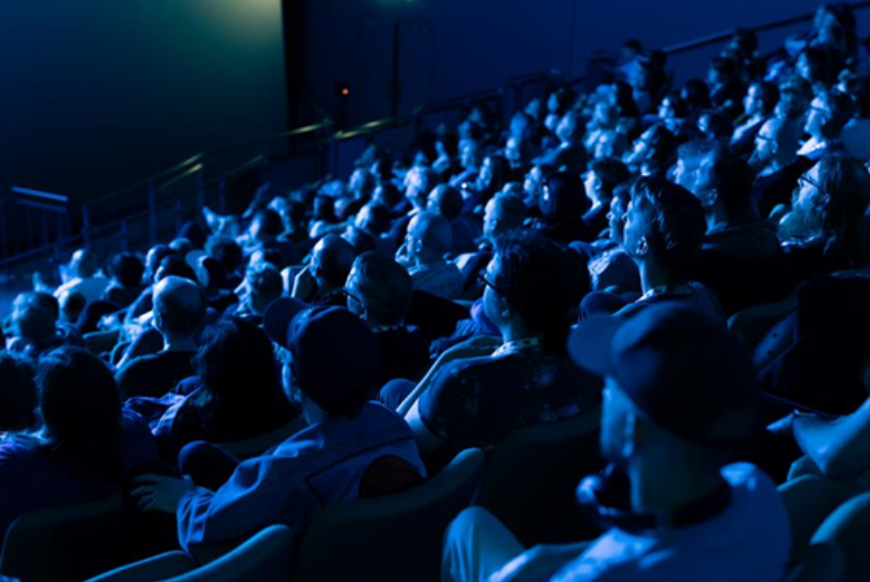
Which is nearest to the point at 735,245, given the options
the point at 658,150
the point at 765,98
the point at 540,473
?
the point at 540,473

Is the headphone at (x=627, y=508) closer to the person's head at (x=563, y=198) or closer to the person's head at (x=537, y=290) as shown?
the person's head at (x=537, y=290)

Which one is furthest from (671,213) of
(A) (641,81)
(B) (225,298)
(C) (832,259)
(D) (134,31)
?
(D) (134,31)

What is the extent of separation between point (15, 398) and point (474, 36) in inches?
433

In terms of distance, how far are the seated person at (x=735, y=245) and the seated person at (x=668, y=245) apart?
36cm

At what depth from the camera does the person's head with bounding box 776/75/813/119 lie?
5.53 meters

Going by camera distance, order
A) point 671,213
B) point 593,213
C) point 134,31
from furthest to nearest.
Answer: point 134,31
point 593,213
point 671,213

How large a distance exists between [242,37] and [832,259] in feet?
37.6

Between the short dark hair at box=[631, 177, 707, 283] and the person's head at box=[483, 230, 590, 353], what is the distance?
0.40 metres

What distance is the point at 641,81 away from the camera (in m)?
8.75

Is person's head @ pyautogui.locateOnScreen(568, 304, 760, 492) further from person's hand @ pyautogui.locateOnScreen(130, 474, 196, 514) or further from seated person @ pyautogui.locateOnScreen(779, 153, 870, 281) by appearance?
seated person @ pyautogui.locateOnScreen(779, 153, 870, 281)

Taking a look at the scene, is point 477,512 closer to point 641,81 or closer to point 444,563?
point 444,563

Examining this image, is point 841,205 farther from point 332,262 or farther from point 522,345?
point 332,262

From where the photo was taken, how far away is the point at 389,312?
115 inches

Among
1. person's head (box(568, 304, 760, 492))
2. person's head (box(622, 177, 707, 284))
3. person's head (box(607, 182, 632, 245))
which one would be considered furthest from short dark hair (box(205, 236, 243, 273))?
person's head (box(568, 304, 760, 492))
